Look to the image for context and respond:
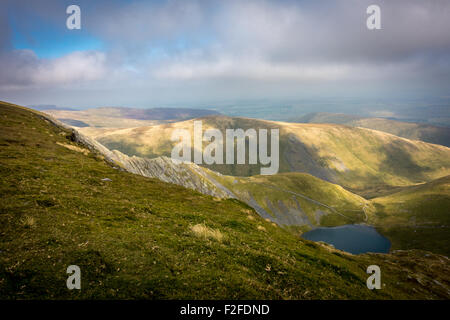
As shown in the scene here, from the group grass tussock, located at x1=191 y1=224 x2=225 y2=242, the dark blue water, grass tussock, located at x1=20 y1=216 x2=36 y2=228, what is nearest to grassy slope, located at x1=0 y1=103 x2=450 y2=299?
grass tussock, located at x1=20 y1=216 x2=36 y2=228

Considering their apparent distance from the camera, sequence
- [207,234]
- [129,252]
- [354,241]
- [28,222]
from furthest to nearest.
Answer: [354,241] < [207,234] < [28,222] < [129,252]

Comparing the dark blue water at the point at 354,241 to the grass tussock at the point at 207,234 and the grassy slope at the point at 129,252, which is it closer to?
the grassy slope at the point at 129,252

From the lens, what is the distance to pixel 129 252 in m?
13.0

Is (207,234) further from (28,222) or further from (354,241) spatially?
(354,241)

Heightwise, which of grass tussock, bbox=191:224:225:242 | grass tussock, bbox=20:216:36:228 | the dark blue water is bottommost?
the dark blue water

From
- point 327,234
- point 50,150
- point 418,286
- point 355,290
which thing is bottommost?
point 327,234

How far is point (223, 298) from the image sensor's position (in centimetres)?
1073

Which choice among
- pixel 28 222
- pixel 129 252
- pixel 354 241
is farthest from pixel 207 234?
pixel 354 241

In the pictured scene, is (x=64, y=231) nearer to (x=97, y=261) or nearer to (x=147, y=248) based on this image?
(x=97, y=261)

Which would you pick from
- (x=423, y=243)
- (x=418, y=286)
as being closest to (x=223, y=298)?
(x=418, y=286)

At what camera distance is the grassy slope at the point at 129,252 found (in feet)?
33.8

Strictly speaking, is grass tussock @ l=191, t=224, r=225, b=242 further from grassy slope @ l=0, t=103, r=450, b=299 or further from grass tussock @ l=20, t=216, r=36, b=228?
grass tussock @ l=20, t=216, r=36, b=228

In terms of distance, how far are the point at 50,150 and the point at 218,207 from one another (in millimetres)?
29489

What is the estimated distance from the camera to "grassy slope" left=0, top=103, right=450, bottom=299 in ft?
33.8
